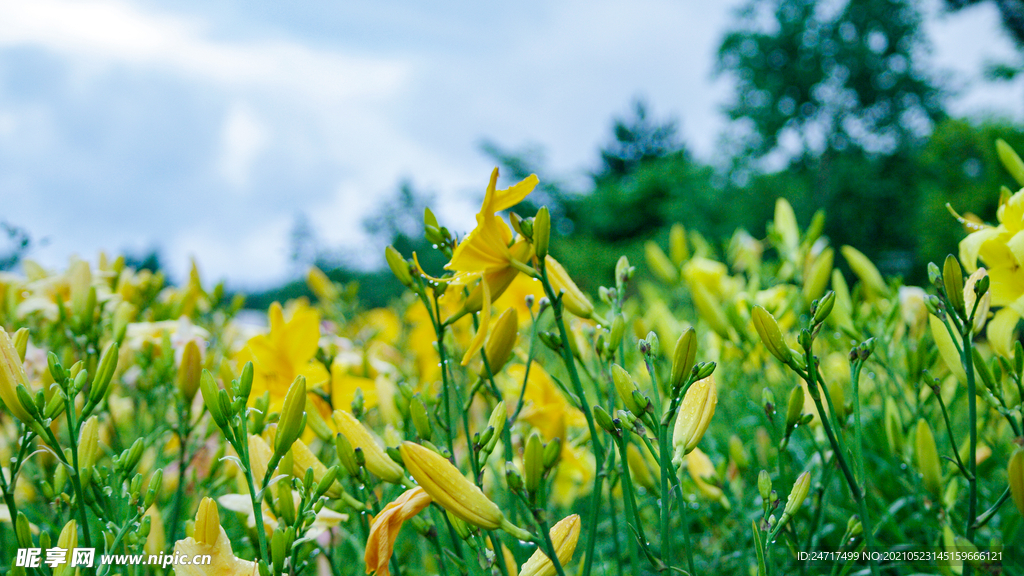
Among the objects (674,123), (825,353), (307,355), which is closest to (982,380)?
(307,355)

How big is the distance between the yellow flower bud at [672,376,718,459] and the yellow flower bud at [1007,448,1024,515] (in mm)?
257

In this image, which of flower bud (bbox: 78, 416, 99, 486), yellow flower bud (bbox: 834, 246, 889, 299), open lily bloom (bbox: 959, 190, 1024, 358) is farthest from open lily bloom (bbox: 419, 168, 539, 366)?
yellow flower bud (bbox: 834, 246, 889, 299)

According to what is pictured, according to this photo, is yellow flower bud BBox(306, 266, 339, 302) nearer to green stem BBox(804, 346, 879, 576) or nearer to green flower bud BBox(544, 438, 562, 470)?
green flower bud BBox(544, 438, 562, 470)

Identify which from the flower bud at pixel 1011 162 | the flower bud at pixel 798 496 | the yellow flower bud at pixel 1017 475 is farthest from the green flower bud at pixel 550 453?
the flower bud at pixel 1011 162

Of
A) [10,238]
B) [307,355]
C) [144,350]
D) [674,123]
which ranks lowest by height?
[307,355]

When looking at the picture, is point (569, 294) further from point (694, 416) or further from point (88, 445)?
point (88, 445)

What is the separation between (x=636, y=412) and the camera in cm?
52

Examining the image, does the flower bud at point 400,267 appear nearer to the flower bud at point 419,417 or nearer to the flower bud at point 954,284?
the flower bud at point 419,417

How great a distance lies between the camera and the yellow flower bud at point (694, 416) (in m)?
0.55

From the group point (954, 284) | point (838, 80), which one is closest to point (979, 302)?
point (954, 284)

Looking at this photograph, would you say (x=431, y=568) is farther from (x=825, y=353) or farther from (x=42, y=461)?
(x=825, y=353)

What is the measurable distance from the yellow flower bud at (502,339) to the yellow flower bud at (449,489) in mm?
206

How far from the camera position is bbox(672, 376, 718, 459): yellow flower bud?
55 centimetres

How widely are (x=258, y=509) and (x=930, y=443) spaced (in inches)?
31.0
